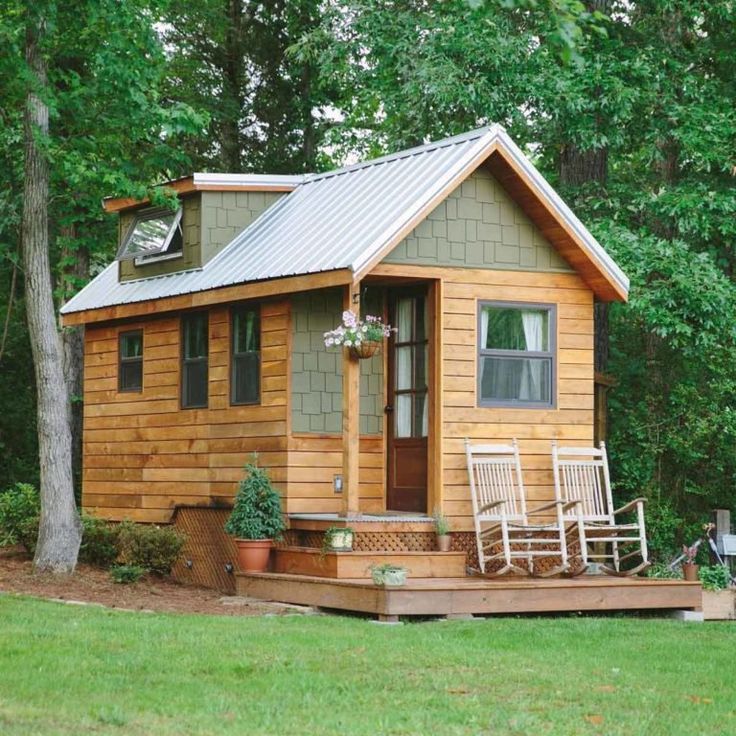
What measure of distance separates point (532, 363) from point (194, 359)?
4142 millimetres

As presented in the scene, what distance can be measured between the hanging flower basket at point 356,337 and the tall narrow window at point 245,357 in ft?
5.79

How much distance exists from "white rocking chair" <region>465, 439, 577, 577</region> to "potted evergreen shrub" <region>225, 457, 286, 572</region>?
2.06 meters

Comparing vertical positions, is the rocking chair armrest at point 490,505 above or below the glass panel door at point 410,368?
A: below

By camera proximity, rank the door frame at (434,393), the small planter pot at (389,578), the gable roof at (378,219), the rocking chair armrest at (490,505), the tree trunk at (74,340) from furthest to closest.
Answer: the tree trunk at (74,340) → the door frame at (434,393) → the gable roof at (378,219) → the rocking chair armrest at (490,505) → the small planter pot at (389,578)

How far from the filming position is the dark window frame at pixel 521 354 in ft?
50.8

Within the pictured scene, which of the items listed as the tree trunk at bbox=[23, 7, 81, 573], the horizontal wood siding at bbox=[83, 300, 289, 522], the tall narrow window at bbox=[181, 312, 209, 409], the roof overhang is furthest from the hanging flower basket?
the roof overhang

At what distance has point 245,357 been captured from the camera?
1636 centimetres

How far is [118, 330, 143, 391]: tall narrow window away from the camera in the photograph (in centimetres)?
1858

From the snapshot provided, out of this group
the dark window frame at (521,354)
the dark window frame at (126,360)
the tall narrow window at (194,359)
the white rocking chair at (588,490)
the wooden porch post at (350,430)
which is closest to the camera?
the wooden porch post at (350,430)

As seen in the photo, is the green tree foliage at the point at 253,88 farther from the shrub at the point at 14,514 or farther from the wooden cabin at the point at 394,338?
the shrub at the point at 14,514

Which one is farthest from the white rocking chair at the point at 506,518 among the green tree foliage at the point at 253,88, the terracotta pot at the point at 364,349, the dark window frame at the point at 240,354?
the green tree foliage at the point at 253,88

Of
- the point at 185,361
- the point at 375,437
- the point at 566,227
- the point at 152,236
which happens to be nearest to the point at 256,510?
the point at 375,437

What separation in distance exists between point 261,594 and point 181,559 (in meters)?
2.76

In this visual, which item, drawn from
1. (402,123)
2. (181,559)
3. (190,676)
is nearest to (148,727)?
(190,676)
